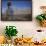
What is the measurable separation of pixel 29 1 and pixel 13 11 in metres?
0.30

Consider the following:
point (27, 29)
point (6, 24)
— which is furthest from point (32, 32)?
point (6, 24)

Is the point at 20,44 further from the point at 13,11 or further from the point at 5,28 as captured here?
the point at 13,11

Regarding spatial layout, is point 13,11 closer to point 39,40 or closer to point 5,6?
point 5,6

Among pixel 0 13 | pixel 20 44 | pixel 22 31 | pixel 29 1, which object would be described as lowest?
pixel 20 44

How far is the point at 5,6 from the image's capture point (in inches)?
102

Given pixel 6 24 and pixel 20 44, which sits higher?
pixel 6 24

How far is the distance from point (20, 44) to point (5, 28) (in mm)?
411

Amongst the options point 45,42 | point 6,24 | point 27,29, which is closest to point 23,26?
point 27,29

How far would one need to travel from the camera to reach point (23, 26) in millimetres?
2600

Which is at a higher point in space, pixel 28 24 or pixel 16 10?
pixel 16 10

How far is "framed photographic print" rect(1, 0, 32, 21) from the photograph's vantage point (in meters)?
2.58

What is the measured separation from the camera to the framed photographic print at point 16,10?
258 centimetres

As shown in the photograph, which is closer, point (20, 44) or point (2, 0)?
point (20, 44)

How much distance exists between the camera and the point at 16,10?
259 cm
